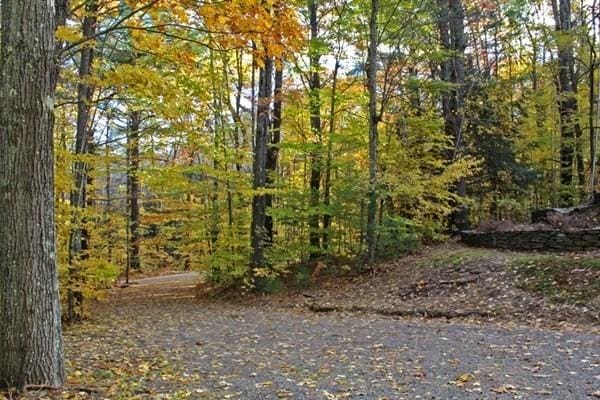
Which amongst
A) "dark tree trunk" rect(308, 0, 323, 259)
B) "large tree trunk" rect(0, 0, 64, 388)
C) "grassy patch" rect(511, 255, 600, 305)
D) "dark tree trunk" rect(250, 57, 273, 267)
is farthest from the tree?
"large tree trunk" rect(0, 0, 64, 388)

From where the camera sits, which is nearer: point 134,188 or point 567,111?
point 567,111

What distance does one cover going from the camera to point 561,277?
8266mm

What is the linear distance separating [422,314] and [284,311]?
282 centimetres

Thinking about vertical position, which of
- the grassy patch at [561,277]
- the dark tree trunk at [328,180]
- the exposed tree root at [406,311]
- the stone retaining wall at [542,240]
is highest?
the dark tree trunk at [328,180]

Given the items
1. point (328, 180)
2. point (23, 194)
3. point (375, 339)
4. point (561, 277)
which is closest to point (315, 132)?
point (328, 180)

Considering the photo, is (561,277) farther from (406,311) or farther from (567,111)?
(567,111)

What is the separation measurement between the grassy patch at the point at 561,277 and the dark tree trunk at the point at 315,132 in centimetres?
494

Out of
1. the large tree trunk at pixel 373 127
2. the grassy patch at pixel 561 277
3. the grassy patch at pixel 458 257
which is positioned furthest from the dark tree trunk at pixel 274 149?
the grassy patch at pixel 561 277

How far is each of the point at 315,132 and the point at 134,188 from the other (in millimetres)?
10680

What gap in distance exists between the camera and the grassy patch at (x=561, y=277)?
766 cm

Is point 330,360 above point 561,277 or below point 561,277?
below

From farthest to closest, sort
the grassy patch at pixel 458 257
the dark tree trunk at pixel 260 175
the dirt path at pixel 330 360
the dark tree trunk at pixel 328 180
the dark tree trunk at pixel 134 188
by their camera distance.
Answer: the dark tree trunk at pixel 134 188 < the dark tree trunk at pixel 328 180 < the dark tree trunk at pixel 260 175 < the grassy patch at pixel 458 257 < the dirt path at pixel 330 360

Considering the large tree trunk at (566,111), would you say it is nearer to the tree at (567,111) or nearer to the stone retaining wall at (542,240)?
the tree at (567,111)

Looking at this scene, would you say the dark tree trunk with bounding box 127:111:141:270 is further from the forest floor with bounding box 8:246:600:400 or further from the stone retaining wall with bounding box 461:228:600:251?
the stone retaining wall with bounding box 461:228:600:251
